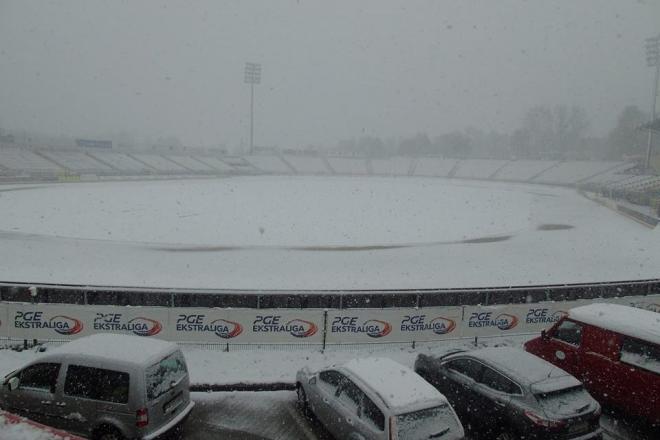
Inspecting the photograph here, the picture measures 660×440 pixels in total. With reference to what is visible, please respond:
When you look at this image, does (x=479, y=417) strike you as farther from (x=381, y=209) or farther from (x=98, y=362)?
(x=381, y=209)

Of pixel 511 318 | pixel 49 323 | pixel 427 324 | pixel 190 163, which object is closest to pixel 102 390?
pixel 49 323

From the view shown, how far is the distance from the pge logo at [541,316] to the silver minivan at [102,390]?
29.3 feet

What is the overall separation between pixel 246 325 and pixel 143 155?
3694 inches

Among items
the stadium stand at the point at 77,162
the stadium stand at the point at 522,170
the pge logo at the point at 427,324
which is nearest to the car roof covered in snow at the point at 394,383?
the pge logo at the point at 427,324

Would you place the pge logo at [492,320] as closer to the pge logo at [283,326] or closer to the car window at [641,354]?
the car window at [641,354]

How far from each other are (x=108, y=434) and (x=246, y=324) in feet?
13.8

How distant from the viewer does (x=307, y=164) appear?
403 ft

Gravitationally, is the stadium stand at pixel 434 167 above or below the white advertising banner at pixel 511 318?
above

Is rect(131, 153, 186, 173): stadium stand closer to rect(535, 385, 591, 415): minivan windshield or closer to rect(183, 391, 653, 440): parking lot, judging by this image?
rect(183, 391, 653, 440): parking lot

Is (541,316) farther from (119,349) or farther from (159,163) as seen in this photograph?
(159,163)

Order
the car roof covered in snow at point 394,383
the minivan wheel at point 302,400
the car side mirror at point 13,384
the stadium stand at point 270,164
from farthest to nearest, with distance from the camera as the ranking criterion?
1. the stadium stand at point 270,164
2. the minivan wheel at point 302,400
3. the car side mirror at point 13,384
4. the car roof covered in snow at point 394,383

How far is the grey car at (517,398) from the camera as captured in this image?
6625 mm

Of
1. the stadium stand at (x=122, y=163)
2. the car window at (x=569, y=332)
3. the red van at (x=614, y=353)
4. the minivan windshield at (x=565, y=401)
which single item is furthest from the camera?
the stadium stand at (x=122, y=163)

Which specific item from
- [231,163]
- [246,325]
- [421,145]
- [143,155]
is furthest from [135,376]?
[421,145]
